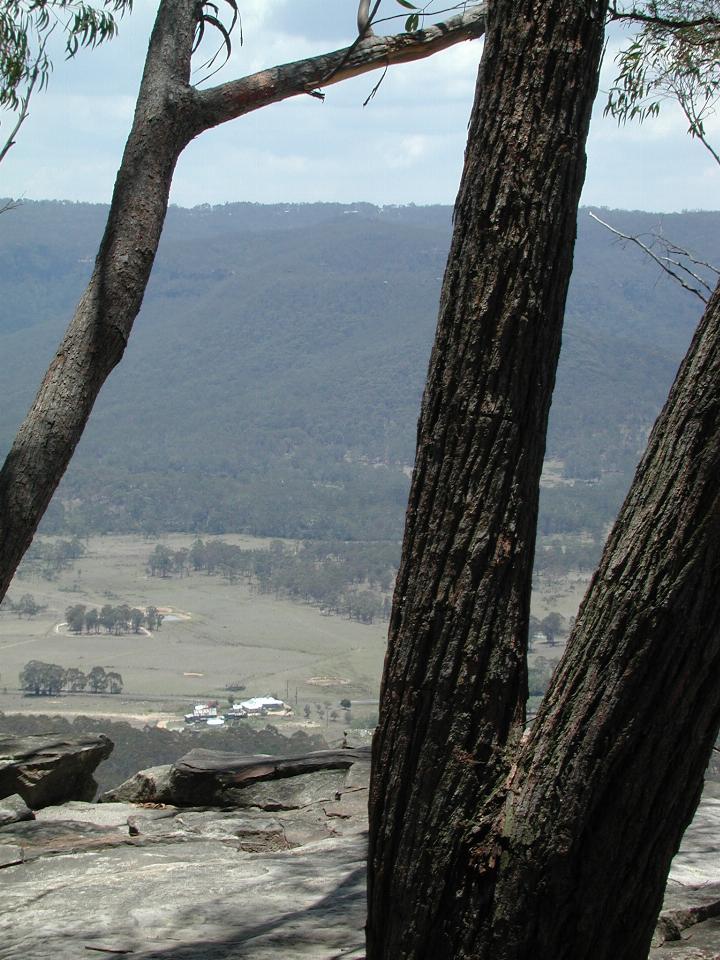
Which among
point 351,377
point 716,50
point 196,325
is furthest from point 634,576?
point 196,325

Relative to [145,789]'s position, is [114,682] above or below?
below

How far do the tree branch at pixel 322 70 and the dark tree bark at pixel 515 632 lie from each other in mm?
2042

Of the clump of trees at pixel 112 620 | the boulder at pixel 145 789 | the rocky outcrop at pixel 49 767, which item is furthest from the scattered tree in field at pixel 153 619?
the boulder at pixel 145 789

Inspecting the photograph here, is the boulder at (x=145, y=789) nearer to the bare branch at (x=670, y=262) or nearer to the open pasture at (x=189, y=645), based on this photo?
the bare branch at (x=670, y=262)

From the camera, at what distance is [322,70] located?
3.55 m

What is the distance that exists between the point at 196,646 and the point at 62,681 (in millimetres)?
8588

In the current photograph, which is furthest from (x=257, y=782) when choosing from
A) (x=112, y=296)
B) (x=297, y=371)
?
(x=297, y=371)

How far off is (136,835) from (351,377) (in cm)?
8916

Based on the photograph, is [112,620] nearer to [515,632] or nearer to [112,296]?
[112,296]

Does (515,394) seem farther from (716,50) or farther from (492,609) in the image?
(716,50)

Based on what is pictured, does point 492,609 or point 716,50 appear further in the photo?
point 716,50

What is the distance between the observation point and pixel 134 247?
3.19 metres

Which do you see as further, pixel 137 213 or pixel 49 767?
pixel 49 767

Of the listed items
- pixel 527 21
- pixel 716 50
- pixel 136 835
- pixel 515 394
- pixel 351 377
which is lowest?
pixel 136 835
